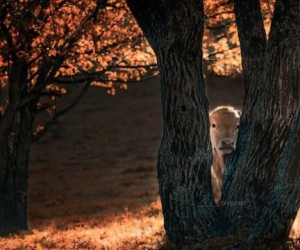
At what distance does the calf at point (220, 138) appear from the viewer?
14734mm

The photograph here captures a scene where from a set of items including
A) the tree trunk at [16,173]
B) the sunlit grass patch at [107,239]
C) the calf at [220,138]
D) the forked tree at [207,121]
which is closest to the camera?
the forked tree at [207,121]

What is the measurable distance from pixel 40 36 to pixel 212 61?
425 cm

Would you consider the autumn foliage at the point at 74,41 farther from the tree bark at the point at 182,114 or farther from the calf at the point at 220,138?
the tree bark at the point at 182,114

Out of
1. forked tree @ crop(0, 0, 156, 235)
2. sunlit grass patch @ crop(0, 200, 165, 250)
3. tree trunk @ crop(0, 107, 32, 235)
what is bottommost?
sunlit grass patch @ crop(0, 200, 165, 250)

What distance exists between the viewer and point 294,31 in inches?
317

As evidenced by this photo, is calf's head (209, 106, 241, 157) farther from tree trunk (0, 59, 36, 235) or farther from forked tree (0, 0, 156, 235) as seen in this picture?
tree trunk (0, 59, 36, 235)

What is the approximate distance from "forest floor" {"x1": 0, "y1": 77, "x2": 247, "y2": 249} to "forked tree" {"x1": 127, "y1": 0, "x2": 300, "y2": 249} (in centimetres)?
83

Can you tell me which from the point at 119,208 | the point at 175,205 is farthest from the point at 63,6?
the point at 119,208

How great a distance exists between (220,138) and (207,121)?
6.57 meters

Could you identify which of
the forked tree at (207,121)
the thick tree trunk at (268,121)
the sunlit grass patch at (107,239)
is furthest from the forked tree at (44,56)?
the thick tree trunk at (268,121)

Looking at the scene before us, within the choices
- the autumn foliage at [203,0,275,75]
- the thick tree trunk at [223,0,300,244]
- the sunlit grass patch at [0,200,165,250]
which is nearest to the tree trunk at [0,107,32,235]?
the sunlit grass patch at [0,200,165,250]

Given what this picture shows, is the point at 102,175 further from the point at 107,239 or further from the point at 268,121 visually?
the point at 268,121

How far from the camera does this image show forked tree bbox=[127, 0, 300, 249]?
823 centimetres

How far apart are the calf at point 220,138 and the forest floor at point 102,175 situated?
1537 millimetres
